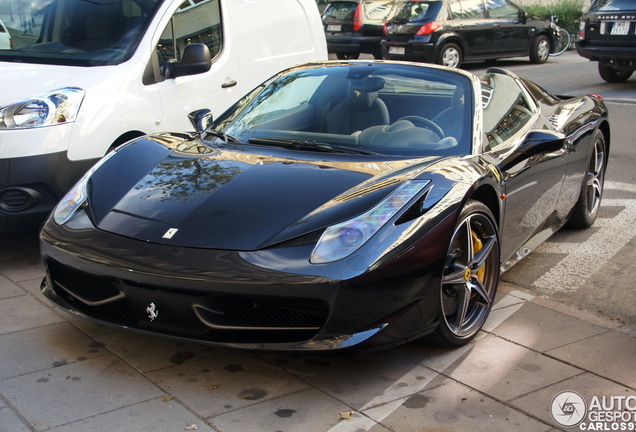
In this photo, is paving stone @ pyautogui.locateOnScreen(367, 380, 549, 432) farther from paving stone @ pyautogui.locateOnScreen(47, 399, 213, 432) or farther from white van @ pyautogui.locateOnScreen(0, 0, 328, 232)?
white van @ pyautogui.locateOnScreen(0, 0, 328, 232)

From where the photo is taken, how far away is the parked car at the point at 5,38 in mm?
5750

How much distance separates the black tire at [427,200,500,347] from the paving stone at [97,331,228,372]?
1053 millimetres

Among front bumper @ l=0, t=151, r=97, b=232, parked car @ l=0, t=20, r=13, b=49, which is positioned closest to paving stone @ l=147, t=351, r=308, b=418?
front bumper @ l=0, t=151, r=97, b=232

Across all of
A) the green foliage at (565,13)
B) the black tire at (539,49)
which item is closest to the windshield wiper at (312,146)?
the black tire at (539,49)

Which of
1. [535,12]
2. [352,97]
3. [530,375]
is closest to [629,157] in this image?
[352,97]

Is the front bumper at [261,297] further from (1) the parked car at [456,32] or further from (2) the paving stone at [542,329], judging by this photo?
(1) the parked car at [456,32]

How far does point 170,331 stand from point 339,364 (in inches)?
31.5

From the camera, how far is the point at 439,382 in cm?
334

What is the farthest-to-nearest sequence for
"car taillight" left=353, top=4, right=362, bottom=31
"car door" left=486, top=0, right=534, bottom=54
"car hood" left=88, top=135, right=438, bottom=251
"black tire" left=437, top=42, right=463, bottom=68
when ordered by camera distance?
"car taillight" left=353, top=4, right=362, bottom=31 → "car door" left=486, top=0, right=534, bottom=54 → "black tire" left=437, top=42, right=463, bottom=68 → "car hood" left=88, top=135, right=438, bottom=251

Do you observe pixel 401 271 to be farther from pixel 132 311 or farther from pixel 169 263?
pixel 132 311

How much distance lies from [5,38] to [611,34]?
1022 cm

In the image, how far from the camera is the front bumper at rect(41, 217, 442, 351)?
3025 mm

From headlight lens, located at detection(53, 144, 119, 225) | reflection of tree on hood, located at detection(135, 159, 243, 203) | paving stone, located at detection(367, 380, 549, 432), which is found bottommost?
paving stone, located at detection(367, 380, 549, 432)

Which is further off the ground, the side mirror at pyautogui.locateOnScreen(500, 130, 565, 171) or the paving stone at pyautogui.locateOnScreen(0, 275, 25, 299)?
the side mirror at pyautogui.locateOnScreen(500, 130, 565, 171)
